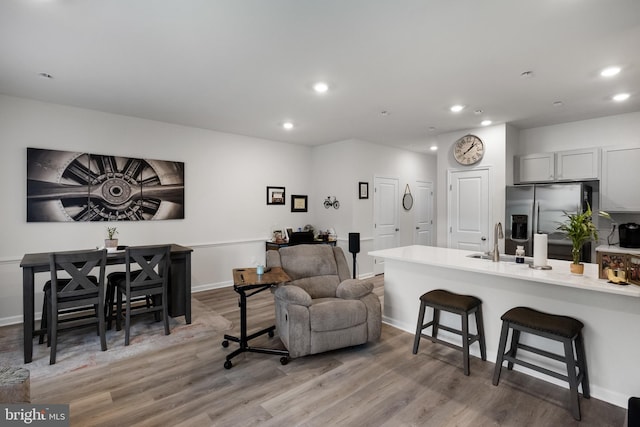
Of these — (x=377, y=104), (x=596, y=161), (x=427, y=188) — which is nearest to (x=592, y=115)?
(x=596, y=161)

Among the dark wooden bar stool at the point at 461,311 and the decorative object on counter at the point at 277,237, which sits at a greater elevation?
the decorative object on counter at the point at 277,237

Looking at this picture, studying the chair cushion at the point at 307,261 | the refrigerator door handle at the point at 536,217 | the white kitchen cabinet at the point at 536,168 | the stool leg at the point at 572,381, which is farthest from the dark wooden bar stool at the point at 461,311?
the white kitchen cabinet at the point at 536,168

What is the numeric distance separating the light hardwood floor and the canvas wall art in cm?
226

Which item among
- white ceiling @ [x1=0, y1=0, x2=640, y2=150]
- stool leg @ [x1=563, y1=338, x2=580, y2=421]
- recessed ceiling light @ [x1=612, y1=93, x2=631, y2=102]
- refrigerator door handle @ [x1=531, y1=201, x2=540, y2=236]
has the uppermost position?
recessed ceiling light @ [x1=612, y1=93, x2=631, y2=102]

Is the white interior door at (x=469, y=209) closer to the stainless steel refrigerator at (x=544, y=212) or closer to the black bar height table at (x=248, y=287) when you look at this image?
the stainless steel refrigerator at (x=544, y=212)

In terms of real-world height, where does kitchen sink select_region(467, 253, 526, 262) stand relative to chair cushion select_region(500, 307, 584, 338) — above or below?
above

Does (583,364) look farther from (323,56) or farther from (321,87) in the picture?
(321,87)

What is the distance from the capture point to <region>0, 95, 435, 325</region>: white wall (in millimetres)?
3729

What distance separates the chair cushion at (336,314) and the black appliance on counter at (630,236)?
10.9 feet

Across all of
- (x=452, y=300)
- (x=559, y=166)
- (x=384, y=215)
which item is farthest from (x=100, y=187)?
(x=559, y=166)

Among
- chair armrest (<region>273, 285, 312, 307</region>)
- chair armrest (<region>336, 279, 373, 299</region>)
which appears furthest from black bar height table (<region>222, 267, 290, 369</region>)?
chair armrest (<region>336, 279, 373, 299</region>)

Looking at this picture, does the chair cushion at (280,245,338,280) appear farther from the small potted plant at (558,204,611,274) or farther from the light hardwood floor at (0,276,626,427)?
the small potted plant at (558,204,611,274)

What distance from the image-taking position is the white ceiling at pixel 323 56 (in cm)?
204

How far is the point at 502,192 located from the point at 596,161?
45.3 inches
